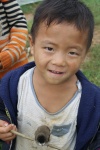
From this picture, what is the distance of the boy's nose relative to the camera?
1.40m

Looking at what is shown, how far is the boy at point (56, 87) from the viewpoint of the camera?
4.62ft

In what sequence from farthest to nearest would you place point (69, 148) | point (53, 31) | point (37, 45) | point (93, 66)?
point (93, 66)
point (69, 148)
point (37, 45)
point (53, 31)

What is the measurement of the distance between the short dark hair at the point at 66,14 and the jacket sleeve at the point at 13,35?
86cm

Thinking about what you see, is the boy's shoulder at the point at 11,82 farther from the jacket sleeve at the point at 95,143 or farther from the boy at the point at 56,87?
the jacket sleeve at the point at 95,143

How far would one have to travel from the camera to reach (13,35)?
2.40 meters

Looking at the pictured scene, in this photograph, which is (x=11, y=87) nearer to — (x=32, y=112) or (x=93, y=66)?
(x=32, y=112)

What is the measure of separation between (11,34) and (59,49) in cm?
109

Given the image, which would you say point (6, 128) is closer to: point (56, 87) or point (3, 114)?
point (3, 114)

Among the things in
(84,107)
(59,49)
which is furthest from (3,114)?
(59,49)

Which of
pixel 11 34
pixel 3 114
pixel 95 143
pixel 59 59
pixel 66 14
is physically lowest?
pixel 95 143

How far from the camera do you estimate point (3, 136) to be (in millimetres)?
1583

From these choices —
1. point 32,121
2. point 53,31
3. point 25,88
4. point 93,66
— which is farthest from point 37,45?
point 93,66

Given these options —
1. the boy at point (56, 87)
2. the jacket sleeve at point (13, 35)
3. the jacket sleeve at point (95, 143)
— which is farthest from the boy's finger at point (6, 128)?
the jacket sleeve at point (13, 35)

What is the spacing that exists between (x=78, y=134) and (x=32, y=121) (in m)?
0.25
